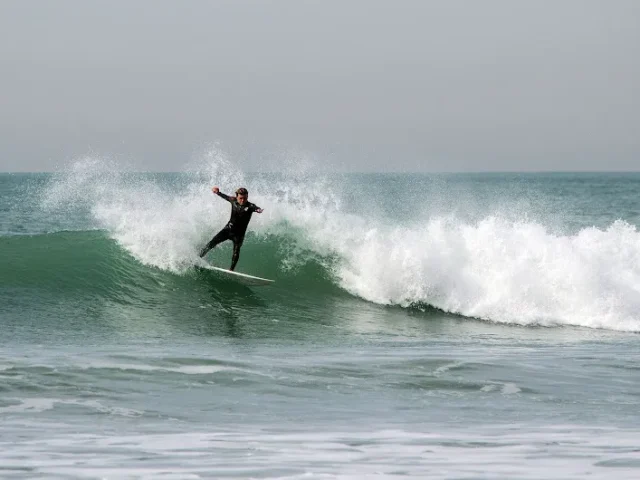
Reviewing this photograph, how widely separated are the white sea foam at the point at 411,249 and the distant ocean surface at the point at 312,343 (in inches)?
1.7

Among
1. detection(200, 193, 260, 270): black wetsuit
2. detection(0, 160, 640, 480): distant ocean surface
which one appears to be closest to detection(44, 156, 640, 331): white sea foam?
detection(0, 160, 640, 480): distant ocean surface

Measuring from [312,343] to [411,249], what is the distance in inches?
181

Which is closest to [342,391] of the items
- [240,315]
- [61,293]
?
[240,315]

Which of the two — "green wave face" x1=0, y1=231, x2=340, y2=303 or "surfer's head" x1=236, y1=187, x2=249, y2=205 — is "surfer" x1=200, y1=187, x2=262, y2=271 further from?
"green wave face" x1=0, y1=231, x2=340, y2=303

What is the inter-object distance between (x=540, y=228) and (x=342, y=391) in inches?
397

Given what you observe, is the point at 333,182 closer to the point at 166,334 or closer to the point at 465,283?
the point at 465,283

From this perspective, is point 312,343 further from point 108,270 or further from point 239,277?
point 108,270

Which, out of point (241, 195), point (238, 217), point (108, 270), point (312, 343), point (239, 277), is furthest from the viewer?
point (108, 270)

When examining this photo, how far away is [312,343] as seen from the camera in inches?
479

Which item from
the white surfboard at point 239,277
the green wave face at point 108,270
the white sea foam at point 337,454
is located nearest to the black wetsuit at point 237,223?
the white surfboard at point 239,277

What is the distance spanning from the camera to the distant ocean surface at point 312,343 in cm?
652

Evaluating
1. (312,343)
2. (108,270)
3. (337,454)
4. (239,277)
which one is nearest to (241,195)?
(239,277)

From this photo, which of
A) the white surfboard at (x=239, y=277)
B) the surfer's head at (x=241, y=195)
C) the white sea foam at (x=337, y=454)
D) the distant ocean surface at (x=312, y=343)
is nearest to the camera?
the white sea foam at (x=337, y=454)

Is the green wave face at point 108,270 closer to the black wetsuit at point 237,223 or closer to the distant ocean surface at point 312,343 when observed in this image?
the distant ocean surface at point 312,343
